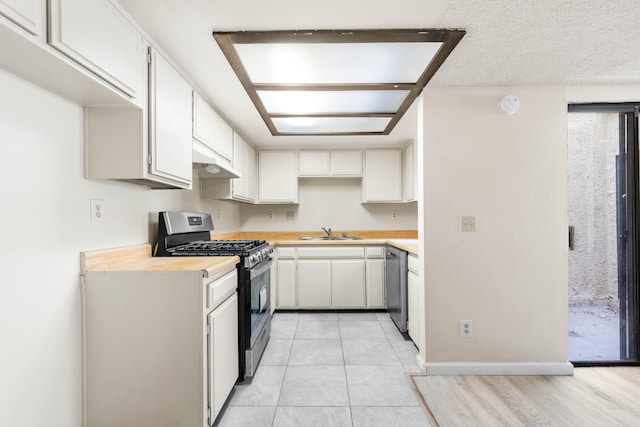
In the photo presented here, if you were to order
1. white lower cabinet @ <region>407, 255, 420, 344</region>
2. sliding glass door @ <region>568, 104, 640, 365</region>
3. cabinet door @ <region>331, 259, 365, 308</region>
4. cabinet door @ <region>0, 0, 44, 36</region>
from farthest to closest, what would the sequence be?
cabinet door @ <region>331, 259, 365, 308</region>, white lower cabinet @ <region>407, 255, 420, 344</region>, sliding glass door @ <region>568, 104, 640, 365</region>, cabinet door @ <region>0, 0, 44, 36</region>

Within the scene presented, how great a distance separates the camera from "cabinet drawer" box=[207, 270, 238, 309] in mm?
1504

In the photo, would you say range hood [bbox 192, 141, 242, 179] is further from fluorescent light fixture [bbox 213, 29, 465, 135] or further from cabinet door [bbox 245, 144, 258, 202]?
cabinet door [bbox 245, 144, 258, 202]

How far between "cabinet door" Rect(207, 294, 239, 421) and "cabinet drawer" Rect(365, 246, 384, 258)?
191cm

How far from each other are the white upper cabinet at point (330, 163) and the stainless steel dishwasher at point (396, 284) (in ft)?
3.75

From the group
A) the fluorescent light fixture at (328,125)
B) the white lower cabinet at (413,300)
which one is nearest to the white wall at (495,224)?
the white lower cabinet at (413,300)

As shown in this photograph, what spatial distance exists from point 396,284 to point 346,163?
1.69m

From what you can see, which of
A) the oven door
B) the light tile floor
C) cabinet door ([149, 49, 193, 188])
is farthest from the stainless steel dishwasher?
cabinet door ([149, 49, 193, 188])

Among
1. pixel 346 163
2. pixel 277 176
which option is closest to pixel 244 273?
pixel 277 176

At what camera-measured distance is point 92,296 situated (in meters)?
1.42

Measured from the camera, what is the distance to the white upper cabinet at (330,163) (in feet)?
12.6

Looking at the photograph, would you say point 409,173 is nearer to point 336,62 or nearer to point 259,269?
point 336,62

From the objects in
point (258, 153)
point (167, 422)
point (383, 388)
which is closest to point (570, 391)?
point (383, 388)

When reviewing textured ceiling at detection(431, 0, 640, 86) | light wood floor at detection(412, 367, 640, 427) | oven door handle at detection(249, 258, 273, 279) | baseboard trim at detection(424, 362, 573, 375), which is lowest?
light wood floor at detection(412, 367, 640, 427)

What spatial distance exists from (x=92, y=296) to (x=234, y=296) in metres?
0.72
